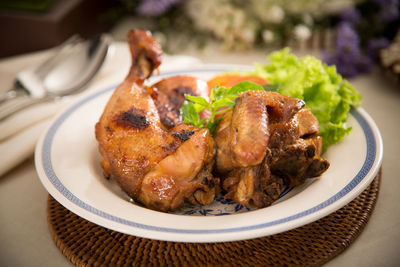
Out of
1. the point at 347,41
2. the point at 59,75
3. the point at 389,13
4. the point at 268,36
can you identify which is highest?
the point at 389,13

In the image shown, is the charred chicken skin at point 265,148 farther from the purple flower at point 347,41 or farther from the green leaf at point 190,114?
the purple flower at point 347,41

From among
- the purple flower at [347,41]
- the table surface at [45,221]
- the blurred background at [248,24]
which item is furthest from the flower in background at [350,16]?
the table surface at [45,221]

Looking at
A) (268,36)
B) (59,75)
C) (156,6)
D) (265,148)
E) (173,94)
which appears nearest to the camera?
(265,148)

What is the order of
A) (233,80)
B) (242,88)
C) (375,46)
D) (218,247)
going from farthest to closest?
(375,46)
(233,80)
(242,88)
(218,247)

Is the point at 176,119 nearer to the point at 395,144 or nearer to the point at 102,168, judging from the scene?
the point at 102,168

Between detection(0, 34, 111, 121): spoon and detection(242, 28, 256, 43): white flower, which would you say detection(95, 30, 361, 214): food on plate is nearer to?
detection(0, 34, 111, 121): spoon

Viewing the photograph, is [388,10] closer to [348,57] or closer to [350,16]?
[350,16]

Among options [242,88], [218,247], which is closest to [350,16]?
[242,88]

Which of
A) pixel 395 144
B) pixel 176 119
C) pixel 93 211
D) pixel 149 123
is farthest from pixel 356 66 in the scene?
pixel 93 211
